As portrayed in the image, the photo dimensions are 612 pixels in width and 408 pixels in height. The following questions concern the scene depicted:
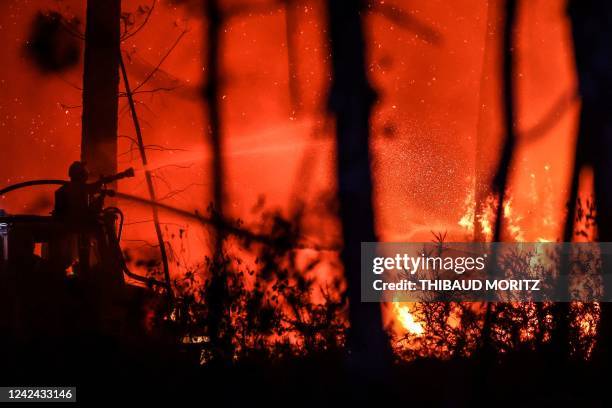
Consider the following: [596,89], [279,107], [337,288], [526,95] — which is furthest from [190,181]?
[596,89]

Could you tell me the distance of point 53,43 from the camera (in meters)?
11.0

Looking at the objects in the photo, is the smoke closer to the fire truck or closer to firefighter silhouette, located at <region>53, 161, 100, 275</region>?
firefighter silhouette, located at <region>53, 161, 100, 275</region>

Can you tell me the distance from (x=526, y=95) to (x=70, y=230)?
755cm

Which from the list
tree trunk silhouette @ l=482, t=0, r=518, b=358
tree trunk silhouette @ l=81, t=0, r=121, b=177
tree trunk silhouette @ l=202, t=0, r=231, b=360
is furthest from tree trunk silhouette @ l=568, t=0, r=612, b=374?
tree trunk silhouette @ l=81, t=0, r=121, b=177

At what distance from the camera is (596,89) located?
974 centimetres

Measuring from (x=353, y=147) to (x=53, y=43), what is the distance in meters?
4.93

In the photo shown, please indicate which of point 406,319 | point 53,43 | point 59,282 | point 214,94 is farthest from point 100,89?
point 59,282

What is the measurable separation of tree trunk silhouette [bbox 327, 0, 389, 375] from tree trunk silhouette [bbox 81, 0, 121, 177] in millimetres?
2944

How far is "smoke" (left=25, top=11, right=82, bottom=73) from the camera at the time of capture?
10.8m

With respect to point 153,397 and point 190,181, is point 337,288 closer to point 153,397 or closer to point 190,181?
point 153,397

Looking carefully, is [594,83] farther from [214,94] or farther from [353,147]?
[214,94]

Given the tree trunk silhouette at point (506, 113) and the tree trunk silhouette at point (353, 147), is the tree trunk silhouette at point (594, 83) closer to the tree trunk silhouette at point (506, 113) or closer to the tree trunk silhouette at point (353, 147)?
the tree trunk silhouette at point (506, 113)

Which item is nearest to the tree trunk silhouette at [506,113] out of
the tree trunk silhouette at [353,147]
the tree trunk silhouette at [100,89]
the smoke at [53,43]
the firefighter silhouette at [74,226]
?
the tree trunk silhouette at [353,147]

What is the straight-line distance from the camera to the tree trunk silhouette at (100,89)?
9.90 metres
